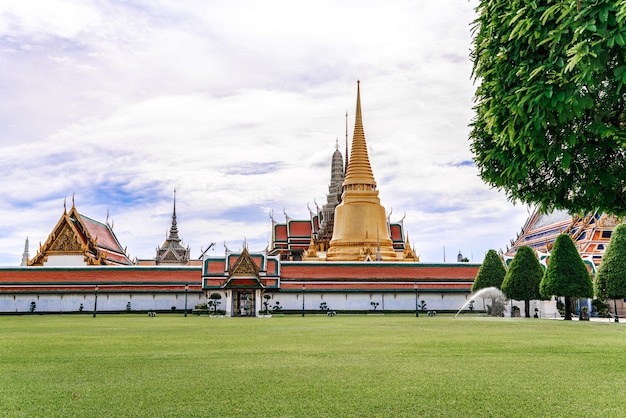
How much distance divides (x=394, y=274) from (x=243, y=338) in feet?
99.3

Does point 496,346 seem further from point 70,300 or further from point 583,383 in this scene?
point 70,300

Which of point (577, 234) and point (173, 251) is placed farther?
point (173, 251)

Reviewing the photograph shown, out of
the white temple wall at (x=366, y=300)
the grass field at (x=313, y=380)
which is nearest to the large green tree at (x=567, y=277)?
the white temple wall at (x=366, y=300)

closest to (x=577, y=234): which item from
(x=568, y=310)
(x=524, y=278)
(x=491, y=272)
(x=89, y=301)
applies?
(x=491, y=272)

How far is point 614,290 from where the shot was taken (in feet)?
107

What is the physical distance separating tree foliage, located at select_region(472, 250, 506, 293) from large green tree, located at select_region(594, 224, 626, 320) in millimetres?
7499

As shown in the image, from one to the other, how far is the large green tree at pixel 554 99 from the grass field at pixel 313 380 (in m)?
2.89

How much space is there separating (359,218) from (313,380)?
49736mm

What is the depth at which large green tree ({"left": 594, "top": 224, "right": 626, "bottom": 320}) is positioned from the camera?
3262 centimetres

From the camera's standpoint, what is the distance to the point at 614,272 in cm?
3294

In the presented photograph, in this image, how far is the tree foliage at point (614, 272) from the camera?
32.6 metres

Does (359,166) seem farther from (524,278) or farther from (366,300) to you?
(524,278)

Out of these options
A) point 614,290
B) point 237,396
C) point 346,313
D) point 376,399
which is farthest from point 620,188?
point 346,313

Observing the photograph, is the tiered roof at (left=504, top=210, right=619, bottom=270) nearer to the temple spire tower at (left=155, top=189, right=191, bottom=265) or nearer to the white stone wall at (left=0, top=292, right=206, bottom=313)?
the white stone wall at (left=0, top=292, right=206, bottom=313)
